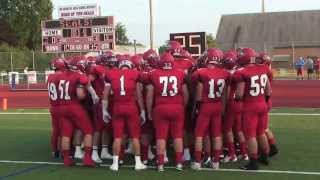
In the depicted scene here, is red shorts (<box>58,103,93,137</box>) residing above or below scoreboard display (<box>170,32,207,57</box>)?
below

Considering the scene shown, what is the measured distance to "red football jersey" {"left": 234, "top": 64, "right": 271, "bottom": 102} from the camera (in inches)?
369

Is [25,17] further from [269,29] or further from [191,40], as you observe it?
[191,40]

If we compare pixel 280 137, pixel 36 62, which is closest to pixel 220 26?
pixel 36 62

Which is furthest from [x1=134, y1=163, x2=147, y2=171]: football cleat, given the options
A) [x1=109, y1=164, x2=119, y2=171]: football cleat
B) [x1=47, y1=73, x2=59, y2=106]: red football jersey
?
[x1=47, y1=73, x2=59, y2=106]: red football jersey

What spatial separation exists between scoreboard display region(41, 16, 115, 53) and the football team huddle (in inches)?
651

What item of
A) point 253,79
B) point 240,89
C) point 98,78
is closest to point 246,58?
point 253,79

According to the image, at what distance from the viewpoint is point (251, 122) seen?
9438 mm

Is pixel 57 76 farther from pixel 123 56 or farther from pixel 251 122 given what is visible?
pixel 251 122

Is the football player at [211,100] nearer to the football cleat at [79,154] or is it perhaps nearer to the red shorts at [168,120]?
the red shorts at [168,120]

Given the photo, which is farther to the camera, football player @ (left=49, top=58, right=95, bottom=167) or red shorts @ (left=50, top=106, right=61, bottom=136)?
red shorts @ (left=50, top=106, right=61, bottom=136)

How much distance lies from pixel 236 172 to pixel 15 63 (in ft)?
119

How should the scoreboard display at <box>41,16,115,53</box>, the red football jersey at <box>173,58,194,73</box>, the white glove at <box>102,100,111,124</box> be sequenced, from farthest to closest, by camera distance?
the scoreboard display at <box>41,16,115,53</box>, the red football jersey at <box>173,58,194,73</box>, the white glove at <box>102,100,111,124</box>

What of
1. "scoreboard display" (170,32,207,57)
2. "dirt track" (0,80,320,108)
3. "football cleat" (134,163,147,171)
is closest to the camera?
"football cleat" (134,163,147,171)

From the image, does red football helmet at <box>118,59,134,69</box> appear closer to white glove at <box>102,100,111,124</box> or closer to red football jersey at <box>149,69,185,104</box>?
red football jersey at <box>149,69,185,104</box>
